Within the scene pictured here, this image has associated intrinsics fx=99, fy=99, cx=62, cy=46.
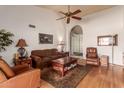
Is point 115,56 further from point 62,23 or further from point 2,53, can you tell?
point 2,53

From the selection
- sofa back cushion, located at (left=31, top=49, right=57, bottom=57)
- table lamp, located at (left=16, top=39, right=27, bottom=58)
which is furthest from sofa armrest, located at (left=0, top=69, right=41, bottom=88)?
sofa back cushion, located at (left=31, top=49, right=57, bottom=57)

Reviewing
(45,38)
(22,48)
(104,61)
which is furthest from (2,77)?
(104,61)

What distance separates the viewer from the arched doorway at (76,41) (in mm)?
7210

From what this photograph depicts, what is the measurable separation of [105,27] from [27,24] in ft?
13.9

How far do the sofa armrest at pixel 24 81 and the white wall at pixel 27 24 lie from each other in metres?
2.47

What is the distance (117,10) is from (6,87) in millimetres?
5706

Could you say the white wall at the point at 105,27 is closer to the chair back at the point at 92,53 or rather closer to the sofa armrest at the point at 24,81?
the chair back at the point at 92,53

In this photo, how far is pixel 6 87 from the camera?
6.37 ft

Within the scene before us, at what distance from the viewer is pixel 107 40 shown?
5.51 m

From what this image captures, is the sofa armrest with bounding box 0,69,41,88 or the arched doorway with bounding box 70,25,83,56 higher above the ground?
the arched doorway with bounding box 70,25,83,56

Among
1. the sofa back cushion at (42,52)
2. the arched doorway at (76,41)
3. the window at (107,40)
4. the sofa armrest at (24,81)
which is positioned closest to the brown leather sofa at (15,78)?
the sofa armrest at (24,81)

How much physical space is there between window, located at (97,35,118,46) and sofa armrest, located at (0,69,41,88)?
14.5 ft

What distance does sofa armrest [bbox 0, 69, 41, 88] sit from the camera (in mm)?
1956

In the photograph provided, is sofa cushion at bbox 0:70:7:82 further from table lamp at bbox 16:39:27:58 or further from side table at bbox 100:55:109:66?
side table at bbox 100:55:109:66
